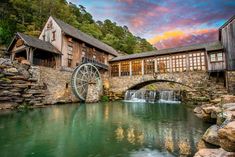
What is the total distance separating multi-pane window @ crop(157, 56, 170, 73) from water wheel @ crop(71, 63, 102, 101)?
8.31 meters

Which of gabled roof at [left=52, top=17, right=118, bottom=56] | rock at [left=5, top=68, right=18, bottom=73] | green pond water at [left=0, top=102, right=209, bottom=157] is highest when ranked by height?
gabled roof at [left=52, top=17, right=118, bottom=56]

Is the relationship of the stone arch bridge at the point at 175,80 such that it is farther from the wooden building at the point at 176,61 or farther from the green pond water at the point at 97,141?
the green pond water at the point at 97,141

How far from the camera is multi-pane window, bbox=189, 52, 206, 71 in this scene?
68.0 ft

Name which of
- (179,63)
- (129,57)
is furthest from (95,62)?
(179,63)

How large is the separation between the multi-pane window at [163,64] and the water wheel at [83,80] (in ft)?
27.3

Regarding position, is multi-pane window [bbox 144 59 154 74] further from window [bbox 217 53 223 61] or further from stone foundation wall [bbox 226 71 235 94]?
stone foundation wall [bbox 226 71 235 94]

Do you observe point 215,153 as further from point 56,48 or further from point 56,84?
point 56,48

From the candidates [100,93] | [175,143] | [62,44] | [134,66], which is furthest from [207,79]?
[62,44]

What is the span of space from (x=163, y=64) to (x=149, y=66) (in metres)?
1.96

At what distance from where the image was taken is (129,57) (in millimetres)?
26406

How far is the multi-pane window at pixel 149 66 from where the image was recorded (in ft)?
79.7

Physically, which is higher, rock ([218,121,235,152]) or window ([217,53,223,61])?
window ([217,53,223,61])

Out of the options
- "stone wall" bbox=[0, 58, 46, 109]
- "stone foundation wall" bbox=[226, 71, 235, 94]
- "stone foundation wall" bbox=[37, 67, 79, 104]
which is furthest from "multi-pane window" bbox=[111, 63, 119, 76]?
"stone foundation wall" bbox=[226, 71, 235, 94]

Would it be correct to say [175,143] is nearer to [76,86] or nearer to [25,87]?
[25,87]
